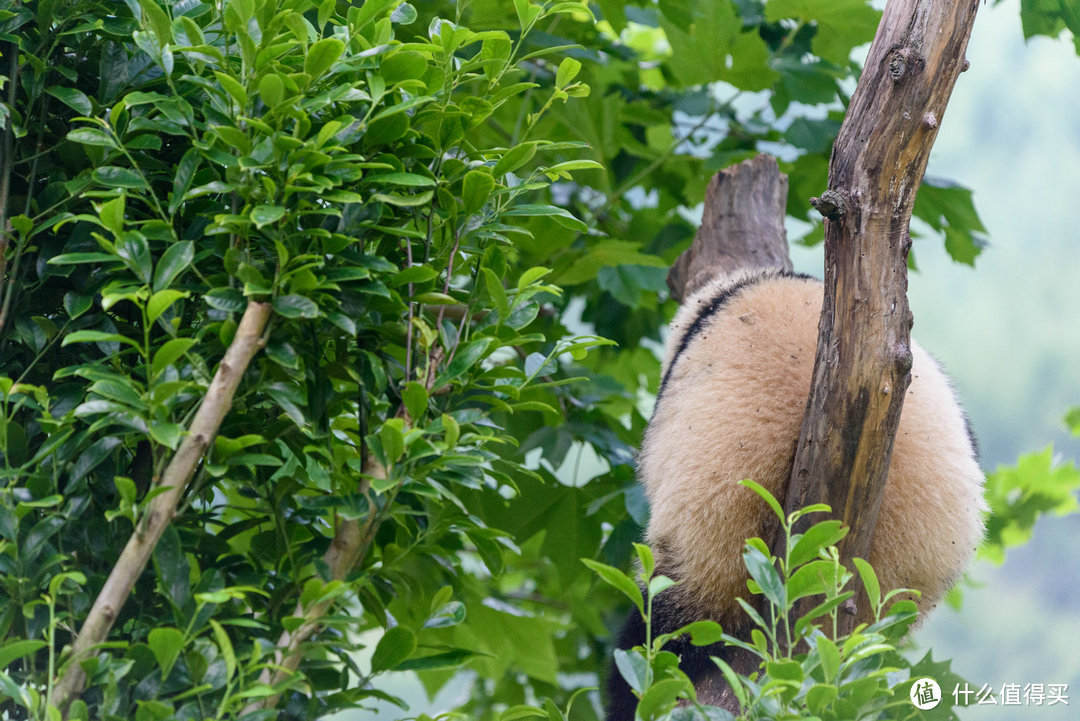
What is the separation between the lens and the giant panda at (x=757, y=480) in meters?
1.39

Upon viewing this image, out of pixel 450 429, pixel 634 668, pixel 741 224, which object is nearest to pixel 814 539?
pixel 634 668

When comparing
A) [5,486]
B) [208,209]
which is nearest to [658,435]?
[208,209]

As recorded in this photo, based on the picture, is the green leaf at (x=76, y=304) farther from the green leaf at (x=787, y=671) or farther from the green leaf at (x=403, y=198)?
the green leaf at (x=787, y=671)

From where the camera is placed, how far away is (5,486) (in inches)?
34.7

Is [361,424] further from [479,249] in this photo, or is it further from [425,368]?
[479,249]

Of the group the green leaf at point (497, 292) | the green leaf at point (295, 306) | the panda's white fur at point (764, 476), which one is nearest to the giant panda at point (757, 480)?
the panda's white fur at point (764, 476)

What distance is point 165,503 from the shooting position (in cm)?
81

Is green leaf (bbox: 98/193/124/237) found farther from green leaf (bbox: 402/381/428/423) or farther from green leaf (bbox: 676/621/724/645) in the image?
green leaf (bbox: 676/621/724/645)

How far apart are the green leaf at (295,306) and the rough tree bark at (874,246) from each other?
741 millimetres

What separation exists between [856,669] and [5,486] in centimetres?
91

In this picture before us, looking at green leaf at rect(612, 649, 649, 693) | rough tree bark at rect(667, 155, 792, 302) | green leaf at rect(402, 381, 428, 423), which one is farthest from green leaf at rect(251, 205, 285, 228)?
rough tree bark at rect(667, 155, 792, 302)

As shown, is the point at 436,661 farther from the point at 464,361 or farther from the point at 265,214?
the point at 265,214

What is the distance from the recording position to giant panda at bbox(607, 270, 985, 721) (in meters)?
1.39

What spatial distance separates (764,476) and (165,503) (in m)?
0.93
